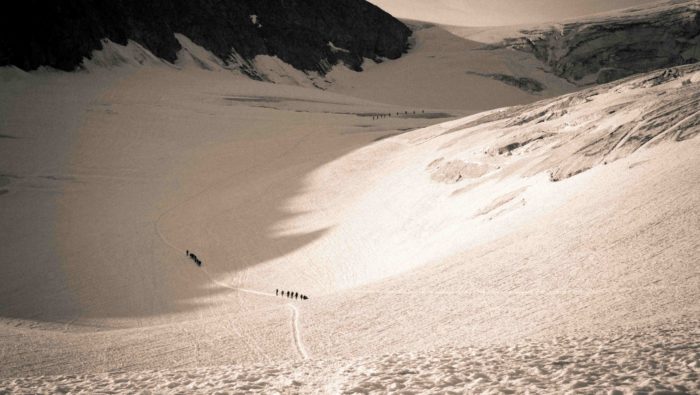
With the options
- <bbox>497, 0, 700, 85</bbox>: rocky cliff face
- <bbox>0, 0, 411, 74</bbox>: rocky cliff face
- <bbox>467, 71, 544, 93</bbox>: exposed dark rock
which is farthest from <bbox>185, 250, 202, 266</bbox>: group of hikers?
<bbox>497, 0, 700, 85</bbox>: rocky cliff face

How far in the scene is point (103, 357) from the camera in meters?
11.2

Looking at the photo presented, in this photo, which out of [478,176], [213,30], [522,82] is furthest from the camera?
[522,82]

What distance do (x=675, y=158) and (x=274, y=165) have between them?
909 inches

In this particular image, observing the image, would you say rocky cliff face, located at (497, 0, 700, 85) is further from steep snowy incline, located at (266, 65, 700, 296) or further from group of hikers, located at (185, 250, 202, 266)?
group of hikers, located at (185, 250, 202, 266)

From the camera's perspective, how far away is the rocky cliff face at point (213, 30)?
50.7 meters

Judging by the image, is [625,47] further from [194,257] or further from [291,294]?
[291,294]

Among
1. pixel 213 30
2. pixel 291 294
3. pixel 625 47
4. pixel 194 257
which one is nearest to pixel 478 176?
pixel 291 294

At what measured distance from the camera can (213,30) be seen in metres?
63.5

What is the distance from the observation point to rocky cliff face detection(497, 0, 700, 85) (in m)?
71.7

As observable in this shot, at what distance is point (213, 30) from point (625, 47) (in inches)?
1768

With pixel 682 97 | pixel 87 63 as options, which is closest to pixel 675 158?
pixel 682 97

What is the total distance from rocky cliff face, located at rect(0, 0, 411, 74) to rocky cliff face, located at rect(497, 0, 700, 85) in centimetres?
1984

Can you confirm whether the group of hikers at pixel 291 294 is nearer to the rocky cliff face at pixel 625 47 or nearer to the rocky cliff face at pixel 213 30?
the rocky cliff face at pixel 213 30

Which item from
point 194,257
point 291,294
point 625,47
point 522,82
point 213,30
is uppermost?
point 213,30
